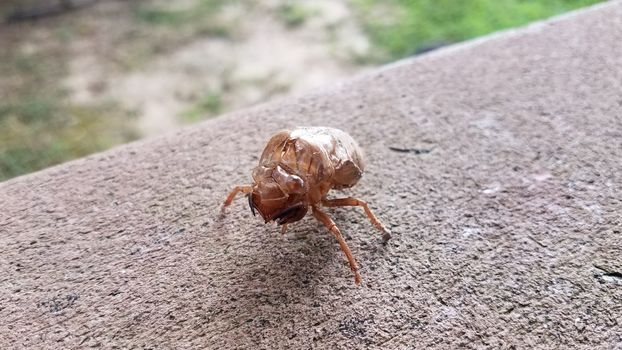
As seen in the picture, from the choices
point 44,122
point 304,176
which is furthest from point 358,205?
point 44,122

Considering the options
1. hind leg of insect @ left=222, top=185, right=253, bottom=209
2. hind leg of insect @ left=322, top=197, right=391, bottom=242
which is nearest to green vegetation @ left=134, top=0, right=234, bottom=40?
hind leg of insect @ left=222, top=185, right=253, bottom=209

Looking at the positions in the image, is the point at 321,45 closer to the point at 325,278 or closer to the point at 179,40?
the point at 179,40

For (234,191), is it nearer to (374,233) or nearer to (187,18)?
(374,233)

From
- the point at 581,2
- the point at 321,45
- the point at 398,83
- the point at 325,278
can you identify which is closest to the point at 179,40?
the point at 321,45

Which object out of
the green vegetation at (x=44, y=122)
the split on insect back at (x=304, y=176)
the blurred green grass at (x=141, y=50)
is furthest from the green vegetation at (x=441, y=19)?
the split on insect back at (x=304, y=176)

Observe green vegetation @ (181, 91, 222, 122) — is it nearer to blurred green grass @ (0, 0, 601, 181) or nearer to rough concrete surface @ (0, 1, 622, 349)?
blurred green grass @ (0, 0, 601, 181)

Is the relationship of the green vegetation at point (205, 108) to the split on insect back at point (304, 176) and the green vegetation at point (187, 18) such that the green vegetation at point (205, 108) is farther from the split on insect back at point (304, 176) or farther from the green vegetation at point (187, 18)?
the split on insect back at point (304, 176)
